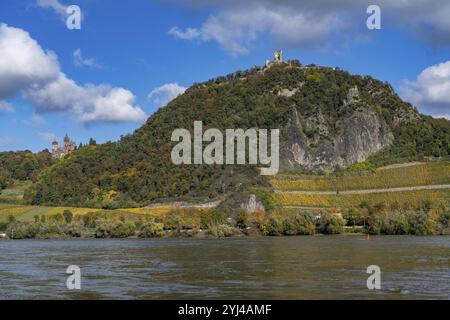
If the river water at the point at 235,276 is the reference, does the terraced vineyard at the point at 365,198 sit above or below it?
above

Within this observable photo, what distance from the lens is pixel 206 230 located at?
116875mm

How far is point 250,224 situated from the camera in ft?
386

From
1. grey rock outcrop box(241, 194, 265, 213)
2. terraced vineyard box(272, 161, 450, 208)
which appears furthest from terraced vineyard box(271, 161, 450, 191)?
grey rock outcrop box(241, 194, 265, 213)

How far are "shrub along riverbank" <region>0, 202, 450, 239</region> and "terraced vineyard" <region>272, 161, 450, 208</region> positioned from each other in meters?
7.65

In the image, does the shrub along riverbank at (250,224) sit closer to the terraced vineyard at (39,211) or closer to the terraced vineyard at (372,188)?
the terraced vineyard at (39,211)

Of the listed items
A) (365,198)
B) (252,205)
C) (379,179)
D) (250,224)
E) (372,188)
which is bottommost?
(250,224)

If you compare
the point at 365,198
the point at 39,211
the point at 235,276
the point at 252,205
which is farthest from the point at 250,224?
the point at 235,276

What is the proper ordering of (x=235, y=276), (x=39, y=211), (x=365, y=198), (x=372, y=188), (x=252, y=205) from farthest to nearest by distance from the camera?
1. (x=39, y=211)
2. (x=252, y=205)
3. (x=372, y=188)
4. (x=365, y=198)
5. (x=235, y=276)

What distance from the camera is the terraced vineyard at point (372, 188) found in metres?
129

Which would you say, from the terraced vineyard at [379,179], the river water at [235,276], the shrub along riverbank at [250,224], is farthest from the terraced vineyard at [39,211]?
the river water at [235,276]

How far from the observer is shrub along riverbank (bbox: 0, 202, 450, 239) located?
105938 millimetres

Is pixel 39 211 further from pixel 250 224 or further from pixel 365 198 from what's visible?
pixel 365 198

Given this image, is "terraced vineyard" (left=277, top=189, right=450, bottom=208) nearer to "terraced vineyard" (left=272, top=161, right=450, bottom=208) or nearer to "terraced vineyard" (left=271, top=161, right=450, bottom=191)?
"terraced vineyard" (left=272, top=161, right=450, bottom=208)

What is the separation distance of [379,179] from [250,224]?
1554 inches
